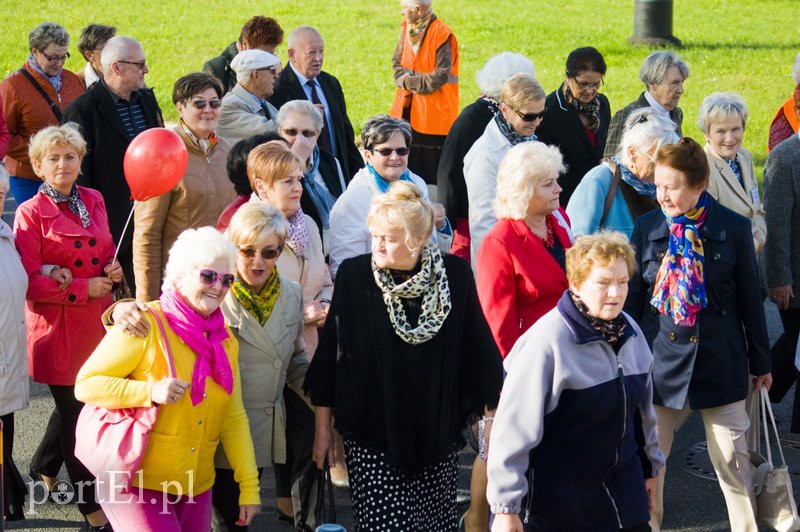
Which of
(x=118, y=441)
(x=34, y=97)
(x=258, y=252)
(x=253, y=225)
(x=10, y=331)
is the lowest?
(x=118, y=441)

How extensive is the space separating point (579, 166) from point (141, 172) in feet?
11.9

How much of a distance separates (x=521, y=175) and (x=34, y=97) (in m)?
5.05

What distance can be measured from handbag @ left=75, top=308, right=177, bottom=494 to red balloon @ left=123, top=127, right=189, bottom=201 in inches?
66.3

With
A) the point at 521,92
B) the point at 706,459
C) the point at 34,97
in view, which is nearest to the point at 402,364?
the point at 521,92

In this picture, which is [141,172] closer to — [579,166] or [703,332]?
[703,332]

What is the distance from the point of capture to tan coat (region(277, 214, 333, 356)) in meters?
5.95

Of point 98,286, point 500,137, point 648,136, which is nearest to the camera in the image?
point 98,286

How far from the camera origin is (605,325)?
15.0ft

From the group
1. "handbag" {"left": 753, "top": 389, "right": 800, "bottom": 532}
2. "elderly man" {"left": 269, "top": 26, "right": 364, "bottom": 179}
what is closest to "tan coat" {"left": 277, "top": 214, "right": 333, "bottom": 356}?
"handbag" {"left": 753, "top": 389, "right": 800, "bottom": 532}

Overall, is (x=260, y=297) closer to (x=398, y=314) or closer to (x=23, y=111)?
(x=398, y=314)

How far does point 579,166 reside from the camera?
8.66 metres

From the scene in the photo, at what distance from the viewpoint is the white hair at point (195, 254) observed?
4676 millimetres

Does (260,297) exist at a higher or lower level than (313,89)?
lower

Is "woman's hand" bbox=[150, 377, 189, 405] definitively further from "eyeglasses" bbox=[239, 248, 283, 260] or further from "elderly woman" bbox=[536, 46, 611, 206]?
"elderly woman" bbox=[536, 46, 611, 206]
